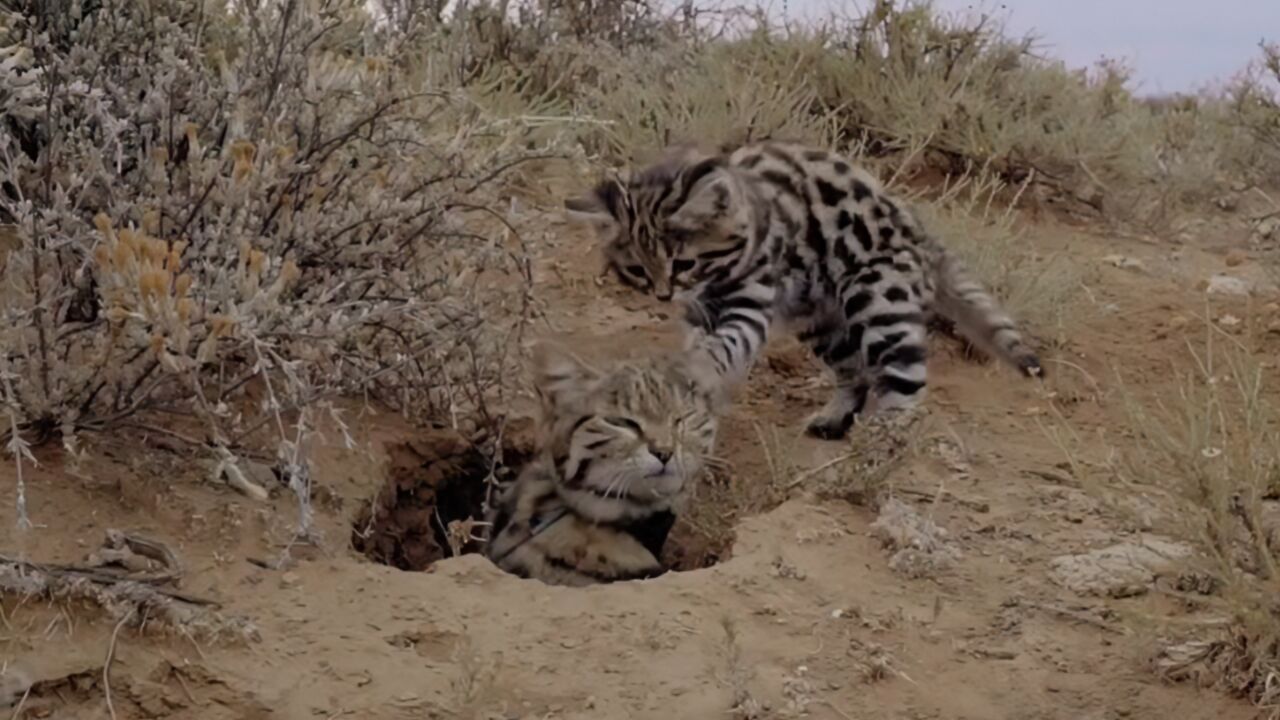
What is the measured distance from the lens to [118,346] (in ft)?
13.9

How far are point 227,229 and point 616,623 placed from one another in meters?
1.72

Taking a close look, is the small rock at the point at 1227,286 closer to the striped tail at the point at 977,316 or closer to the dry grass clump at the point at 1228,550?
the striped tail at the point at 977,316

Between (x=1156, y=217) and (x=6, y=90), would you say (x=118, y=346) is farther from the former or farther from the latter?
(x=1156, y=217)

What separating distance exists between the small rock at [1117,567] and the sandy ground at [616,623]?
3 centimetres

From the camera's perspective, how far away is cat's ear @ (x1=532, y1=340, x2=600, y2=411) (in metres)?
5.45

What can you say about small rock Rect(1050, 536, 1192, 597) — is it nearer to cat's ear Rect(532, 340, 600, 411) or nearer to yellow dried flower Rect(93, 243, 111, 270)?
cat's ear Rect(532, 340, 600, 411)

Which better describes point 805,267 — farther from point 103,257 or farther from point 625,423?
point 103,257

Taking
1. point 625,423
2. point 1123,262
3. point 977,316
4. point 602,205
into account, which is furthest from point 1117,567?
point 1123,262

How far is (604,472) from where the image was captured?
Answer: 5293 millimetres

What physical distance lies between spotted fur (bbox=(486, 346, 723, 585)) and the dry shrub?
0.37 metres

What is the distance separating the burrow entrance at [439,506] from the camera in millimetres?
5320

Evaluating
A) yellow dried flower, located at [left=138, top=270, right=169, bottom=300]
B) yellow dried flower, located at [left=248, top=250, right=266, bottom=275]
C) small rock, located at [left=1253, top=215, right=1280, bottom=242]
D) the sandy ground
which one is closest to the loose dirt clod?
the sandy ground

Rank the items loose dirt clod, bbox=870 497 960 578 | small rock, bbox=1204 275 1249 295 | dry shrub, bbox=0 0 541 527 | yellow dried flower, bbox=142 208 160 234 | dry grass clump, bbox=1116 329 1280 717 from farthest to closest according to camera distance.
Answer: small rock, bbox=1204 275 1249 295, loose dirt clod, bbox=870 497 960 578, yellow dried flower, bbox=142 208 160 234, dry shrub, bbox=0 0 541 527, dry grass clump, bbox=1116 329 1280 717

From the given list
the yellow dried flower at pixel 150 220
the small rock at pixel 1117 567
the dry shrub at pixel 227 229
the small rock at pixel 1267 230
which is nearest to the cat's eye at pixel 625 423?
the dry shrub at pixel 227 229
